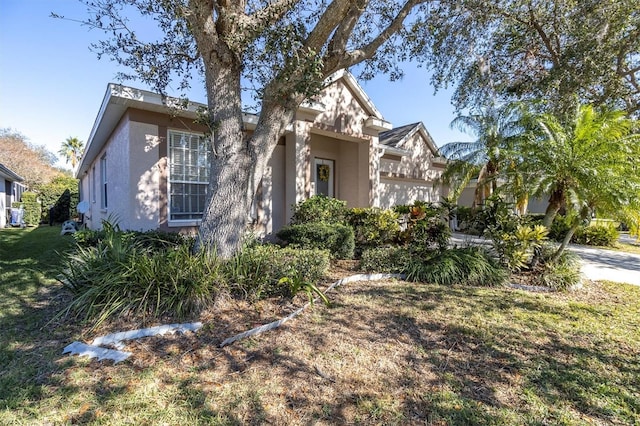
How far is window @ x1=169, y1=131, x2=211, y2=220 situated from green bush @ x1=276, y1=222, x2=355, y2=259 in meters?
2.80

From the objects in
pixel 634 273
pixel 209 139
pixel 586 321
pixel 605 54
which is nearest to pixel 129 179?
pixel 209 139

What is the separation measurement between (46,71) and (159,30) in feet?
15.7

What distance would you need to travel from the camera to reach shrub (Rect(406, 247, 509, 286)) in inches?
242

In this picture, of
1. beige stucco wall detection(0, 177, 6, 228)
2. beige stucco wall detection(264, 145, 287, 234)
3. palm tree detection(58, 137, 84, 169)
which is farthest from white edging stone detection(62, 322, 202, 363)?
palm tree detection(58, 137, 84, 169)

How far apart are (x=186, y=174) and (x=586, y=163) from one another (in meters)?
9.30

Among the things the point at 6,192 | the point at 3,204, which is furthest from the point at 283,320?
the point at 6,192

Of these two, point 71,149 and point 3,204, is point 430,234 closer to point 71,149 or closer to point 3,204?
point 3,204

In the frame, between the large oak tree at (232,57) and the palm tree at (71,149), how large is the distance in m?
46.8

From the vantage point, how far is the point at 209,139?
5.24 m

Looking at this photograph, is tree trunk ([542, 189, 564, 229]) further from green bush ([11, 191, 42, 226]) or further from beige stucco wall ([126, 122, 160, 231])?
green bush ([11, 191, 42, 226])

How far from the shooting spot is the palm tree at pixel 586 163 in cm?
575

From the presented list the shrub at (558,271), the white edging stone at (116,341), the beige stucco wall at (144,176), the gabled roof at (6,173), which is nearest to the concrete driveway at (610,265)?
the shrub at (558,271)

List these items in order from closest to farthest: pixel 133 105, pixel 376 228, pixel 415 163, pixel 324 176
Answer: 1. pixel 133 105
2. pixel 376 228
3. pixel 324 176
4. pixel 415 163

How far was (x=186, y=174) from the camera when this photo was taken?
826 cm
